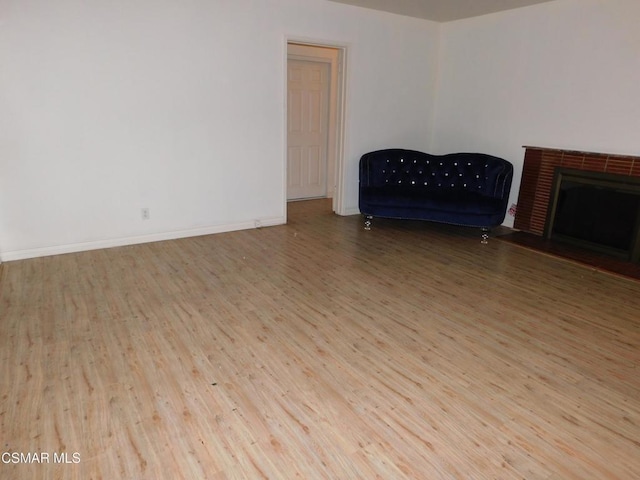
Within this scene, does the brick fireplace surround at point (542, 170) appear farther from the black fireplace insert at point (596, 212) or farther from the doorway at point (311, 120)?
the doorway at point (311, 120)

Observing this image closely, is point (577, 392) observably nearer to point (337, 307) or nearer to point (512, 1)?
point (337, 307)

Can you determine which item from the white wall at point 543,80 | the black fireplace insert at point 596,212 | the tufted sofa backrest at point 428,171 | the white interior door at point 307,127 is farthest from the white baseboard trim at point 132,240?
the black fireplace insert at point 596,212

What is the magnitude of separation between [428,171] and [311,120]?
2.08 metres

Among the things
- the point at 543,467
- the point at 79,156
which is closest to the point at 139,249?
the point at 79,156

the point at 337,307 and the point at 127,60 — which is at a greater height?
the point at 127,60

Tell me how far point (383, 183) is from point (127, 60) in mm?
3056

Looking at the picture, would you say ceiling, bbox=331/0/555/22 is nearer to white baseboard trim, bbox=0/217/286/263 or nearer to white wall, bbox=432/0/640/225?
white wall, bbox=432/0/640/225

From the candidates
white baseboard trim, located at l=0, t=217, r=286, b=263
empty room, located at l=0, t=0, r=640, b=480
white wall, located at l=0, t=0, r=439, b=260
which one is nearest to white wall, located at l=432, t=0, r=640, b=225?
empty room, located at l=0, t=0, r=640, b=480

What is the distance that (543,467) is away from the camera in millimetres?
1730

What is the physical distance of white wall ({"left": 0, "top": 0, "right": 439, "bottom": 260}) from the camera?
3.64 metres

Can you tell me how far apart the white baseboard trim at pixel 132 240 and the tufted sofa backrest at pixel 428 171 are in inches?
50.3

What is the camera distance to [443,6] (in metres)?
4.84

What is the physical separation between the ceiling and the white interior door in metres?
1.45

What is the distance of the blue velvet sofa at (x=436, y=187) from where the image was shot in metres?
4.70
